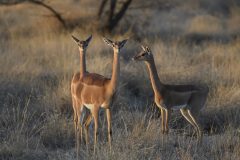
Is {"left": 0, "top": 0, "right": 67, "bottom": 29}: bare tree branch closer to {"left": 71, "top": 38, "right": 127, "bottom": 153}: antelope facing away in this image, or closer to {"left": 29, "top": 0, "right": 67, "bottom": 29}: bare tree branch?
{"left": 29, "top": 0, "right": 67, "bottom": 29}: bare tree branch

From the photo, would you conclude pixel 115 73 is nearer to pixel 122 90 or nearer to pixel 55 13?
pixel 122 90

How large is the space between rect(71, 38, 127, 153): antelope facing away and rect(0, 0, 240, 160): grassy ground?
424 millimetres

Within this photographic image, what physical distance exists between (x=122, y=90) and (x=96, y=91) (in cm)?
339

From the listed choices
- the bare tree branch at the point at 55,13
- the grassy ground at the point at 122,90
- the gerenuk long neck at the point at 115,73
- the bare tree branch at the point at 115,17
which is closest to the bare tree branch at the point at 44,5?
the bare tree branch at the point at 55,13

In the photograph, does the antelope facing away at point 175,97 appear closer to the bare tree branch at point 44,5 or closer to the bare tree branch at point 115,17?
the bare tree branch at point 115,17

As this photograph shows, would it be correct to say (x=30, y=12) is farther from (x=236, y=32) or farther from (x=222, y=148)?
(x=222, y=148)

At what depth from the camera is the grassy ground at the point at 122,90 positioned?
7.26m

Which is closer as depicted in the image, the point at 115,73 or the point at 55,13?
the point at 115,73

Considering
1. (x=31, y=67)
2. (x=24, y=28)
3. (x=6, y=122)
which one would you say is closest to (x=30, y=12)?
(x=24, y=28)

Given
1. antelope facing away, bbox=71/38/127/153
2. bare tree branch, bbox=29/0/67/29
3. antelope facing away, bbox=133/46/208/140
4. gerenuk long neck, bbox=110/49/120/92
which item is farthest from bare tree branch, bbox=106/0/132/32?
gerenuk long neck, bbox=110/49/120/92

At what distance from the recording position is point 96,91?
22.0 feet

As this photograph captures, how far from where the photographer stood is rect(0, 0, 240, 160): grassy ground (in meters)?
7.26

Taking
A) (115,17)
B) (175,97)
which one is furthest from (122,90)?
(115,17)

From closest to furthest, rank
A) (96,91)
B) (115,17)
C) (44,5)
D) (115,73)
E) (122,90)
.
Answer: (115,73) → (96,91) → (122,90) → (44,5) → (115,17)
